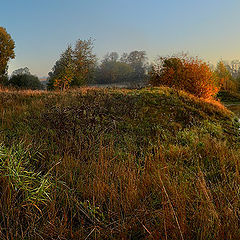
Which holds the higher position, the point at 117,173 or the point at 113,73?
A: the point at 113,73

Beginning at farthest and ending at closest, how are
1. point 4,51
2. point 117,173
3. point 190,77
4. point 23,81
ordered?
point 4,51, point 23,81, point 190,77, point 117,173

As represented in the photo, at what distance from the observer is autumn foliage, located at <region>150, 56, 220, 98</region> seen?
1575 cm

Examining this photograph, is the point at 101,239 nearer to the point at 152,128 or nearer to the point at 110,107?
the point at 152,128

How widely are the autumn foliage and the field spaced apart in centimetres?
453

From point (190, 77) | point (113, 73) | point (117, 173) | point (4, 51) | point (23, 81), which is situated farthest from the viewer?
point (113, 73)

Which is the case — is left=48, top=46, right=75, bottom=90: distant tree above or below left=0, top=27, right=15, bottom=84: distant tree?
below

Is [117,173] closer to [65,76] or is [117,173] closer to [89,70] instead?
[65,76]

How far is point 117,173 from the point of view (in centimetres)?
291

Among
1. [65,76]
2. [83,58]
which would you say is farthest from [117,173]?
[83,58]

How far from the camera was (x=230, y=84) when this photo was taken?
111 ft

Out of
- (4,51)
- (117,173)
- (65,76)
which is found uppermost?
(4,51)

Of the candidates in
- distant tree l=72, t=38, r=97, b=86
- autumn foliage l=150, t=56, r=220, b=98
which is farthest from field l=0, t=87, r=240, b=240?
distant tree l=72, t=38, r=97, b=86

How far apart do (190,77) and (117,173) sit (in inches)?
593

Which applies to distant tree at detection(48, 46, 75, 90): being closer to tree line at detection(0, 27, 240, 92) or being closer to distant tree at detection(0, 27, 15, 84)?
tree line at detection(0, 27, 240, 92)
